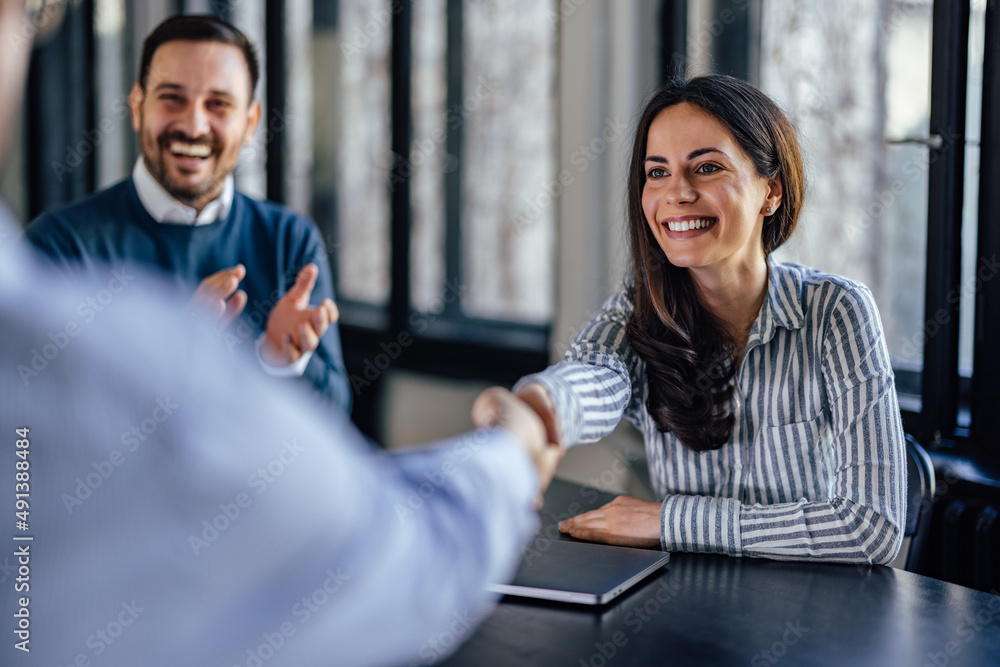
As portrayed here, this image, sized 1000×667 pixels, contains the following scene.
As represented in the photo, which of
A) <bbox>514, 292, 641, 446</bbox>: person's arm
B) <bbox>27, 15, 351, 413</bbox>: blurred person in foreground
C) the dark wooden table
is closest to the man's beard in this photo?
<bbox>27, 15, 351, 413</bbox>: blurred person in foreground

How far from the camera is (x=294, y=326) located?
215 centimetres

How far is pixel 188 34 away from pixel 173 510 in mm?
2051

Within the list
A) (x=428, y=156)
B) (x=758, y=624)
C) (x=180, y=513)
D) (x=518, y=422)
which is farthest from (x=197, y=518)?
(x=428, y=156)

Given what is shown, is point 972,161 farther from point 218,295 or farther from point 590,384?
point 218,295

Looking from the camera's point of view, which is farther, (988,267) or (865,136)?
(865,136)

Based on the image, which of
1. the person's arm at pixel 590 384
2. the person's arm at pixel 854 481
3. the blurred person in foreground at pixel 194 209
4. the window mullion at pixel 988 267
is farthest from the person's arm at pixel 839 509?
the blurred person in foreground at pixel 194 209

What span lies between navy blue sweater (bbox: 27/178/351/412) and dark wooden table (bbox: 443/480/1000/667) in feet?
4.18

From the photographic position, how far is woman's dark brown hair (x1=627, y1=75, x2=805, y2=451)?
5.21 ft

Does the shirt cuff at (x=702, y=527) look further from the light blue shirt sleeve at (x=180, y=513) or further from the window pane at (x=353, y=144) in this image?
the window pane at (x=353, y=144)

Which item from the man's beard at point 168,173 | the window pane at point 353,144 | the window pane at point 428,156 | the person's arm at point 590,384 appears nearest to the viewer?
the person's arm at point 590,384

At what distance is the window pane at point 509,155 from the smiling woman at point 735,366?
1608mm

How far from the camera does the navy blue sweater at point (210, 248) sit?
2.27 m

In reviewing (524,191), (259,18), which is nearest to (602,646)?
(524,191)

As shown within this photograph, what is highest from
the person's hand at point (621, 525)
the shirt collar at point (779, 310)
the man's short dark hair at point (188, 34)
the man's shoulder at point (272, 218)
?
the man's short dark hair at point (188, 34)
